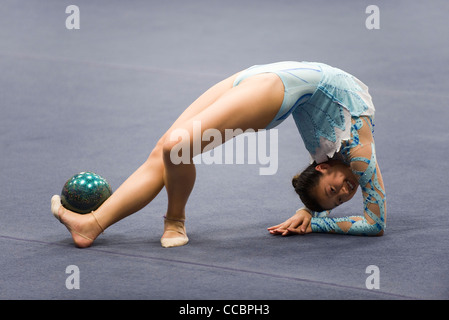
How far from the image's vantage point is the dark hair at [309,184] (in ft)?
10.6

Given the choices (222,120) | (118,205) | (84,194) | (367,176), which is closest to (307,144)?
(367,176)

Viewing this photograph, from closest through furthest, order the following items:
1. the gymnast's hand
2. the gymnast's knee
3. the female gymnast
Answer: the gymnast's knee → the female gymnast → the gymnast's hand

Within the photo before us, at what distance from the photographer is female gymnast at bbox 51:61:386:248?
9.96ft

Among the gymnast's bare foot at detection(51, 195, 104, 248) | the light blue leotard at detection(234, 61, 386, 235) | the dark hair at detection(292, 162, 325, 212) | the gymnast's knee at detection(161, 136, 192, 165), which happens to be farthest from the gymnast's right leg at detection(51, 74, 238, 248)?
the dark hair at detection(292, 162, 325, 212)

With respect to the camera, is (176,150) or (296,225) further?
(296,225)

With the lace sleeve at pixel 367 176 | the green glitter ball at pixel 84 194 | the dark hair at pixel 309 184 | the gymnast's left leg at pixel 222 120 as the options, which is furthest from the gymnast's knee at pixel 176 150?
the lace sleeve at pixel 367 176

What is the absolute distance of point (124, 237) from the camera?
327 cm

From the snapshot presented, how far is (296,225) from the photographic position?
10.9 feet

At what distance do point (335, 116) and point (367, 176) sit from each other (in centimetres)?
29

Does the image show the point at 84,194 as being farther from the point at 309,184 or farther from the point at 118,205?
the point at 309,184

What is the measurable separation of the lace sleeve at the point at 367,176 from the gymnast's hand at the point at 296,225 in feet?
0.62

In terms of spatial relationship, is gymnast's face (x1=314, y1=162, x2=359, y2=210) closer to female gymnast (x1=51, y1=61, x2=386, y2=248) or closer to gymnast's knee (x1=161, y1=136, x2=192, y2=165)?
female gymnast (x1=51, y1=61, x2=386, y2=248)

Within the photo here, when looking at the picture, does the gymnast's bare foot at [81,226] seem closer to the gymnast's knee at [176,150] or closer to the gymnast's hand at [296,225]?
the gymnast's knee at [176,150]
